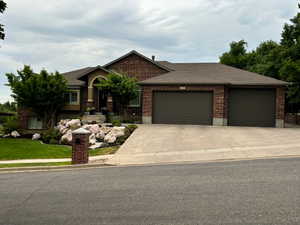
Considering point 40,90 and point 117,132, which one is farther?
point 40,90

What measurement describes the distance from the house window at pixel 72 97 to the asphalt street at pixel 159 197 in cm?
1649

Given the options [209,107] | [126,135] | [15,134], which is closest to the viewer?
[126,135]

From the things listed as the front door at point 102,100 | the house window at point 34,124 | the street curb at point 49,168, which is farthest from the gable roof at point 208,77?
the street curb at point 49,168

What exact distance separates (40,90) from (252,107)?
58.6ft

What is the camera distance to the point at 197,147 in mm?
12586

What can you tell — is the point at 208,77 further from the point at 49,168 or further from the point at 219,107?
the point at 49,168

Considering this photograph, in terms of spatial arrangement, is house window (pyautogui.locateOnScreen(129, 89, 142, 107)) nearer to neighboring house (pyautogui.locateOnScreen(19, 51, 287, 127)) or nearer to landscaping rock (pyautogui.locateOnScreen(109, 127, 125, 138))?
neighboring house (pyautogui.locateOnScreen(19, 51, 287, 127))

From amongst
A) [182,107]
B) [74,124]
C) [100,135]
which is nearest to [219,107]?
[182,107]

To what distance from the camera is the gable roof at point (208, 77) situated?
68.6ft

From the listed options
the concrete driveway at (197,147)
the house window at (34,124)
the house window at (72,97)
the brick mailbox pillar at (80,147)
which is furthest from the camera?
the house window at (34,124)

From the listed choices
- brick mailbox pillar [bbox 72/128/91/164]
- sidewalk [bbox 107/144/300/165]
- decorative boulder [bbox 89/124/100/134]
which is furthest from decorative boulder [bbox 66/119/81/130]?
brick mailbox pillar [bbox 72/128/91/164]

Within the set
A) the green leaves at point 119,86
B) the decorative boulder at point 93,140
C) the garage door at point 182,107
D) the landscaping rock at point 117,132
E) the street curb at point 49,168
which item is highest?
the green leaves at point 119,86

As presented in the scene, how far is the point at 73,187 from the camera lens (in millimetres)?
6633

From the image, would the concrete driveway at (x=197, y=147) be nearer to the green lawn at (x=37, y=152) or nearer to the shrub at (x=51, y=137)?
the green lawn at (x=37, y=152)
